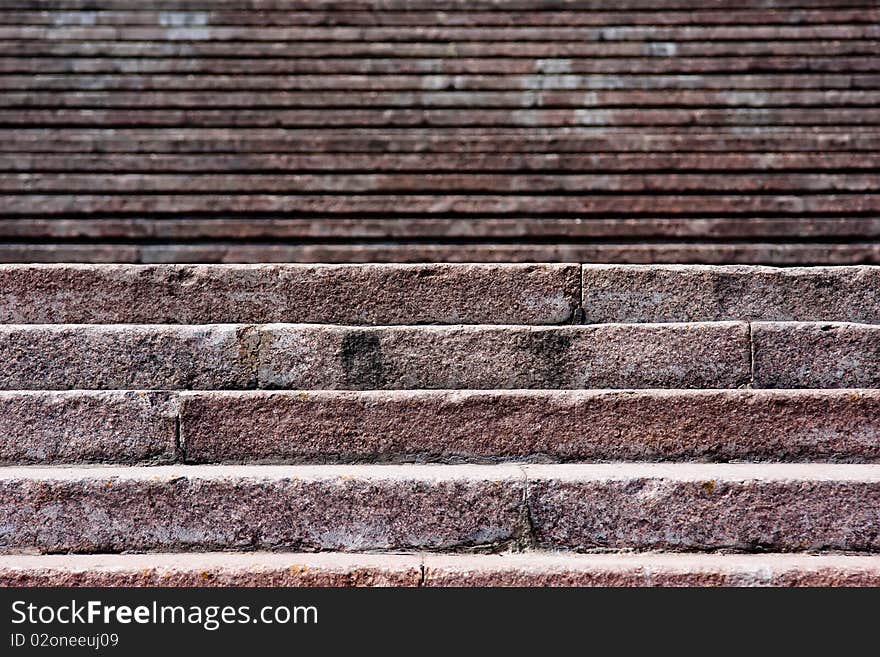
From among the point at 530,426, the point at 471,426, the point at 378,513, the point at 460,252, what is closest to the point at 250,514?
the point at 378,513

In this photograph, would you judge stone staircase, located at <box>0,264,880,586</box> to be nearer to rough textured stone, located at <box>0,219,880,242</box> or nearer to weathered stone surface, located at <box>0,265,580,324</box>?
weathered stone surface, located at <box>0,265,580,324</box>

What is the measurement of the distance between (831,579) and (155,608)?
6.01ft

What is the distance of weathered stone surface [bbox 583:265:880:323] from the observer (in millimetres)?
2912

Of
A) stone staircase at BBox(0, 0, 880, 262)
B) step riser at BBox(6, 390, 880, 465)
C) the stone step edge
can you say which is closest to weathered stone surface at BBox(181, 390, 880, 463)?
step riser at BBox(6, 390, 880, 465)

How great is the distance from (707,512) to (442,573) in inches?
31.7

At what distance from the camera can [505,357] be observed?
8.61 ft

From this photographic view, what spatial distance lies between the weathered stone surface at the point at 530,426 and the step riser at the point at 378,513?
9.0 inches

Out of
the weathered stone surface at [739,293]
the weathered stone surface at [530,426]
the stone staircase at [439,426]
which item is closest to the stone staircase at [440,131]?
the weathered stone surface at [739,293]

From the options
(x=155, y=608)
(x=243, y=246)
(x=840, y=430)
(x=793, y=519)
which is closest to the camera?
(x=155, y=608)

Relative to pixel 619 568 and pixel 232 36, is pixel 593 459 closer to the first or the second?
pixel 619 568

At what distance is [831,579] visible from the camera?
6.62 ft

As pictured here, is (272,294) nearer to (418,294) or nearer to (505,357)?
(418,294)

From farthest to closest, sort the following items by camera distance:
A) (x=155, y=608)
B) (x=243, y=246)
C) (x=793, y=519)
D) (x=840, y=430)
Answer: (x=243, y=246) → (x=840, y=430) → (x=793, y=519) → (x=155, y=608)

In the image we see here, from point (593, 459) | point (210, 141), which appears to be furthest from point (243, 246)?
point (593, 459)
